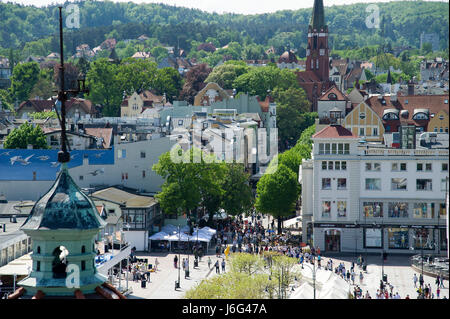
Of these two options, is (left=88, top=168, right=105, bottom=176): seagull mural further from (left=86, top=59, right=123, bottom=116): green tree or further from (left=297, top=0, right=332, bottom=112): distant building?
(left=297, top=0, right=332, bottom=112): distant building

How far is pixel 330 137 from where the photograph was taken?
69188 millimetres

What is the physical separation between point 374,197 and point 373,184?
3.00 ft

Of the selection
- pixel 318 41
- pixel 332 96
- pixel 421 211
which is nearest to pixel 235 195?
pixel 421 211

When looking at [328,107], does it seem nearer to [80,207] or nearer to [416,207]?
[416,207]

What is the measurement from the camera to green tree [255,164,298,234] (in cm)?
7456

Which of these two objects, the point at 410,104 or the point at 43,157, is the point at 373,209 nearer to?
the point at 43,157

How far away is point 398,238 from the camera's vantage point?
6794cm

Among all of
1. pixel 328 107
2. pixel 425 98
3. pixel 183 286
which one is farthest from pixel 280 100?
pixel 183 286

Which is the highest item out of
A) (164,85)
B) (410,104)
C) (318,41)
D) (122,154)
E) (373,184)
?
(318,41)

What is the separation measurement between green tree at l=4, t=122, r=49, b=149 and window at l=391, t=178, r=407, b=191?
3740 centimetres

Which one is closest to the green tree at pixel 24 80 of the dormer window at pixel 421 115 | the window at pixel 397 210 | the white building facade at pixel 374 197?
the dormer window at pixel 421 115

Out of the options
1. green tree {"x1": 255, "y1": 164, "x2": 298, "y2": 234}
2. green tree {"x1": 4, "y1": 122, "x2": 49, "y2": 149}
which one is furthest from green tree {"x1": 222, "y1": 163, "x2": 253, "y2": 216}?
green tree {"x1": 4, "y1": 122, "x2": 49, "y2": 149}

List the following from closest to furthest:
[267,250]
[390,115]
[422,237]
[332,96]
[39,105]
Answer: [267,250], [422,237], [390,115], [332,96], [39,105]
